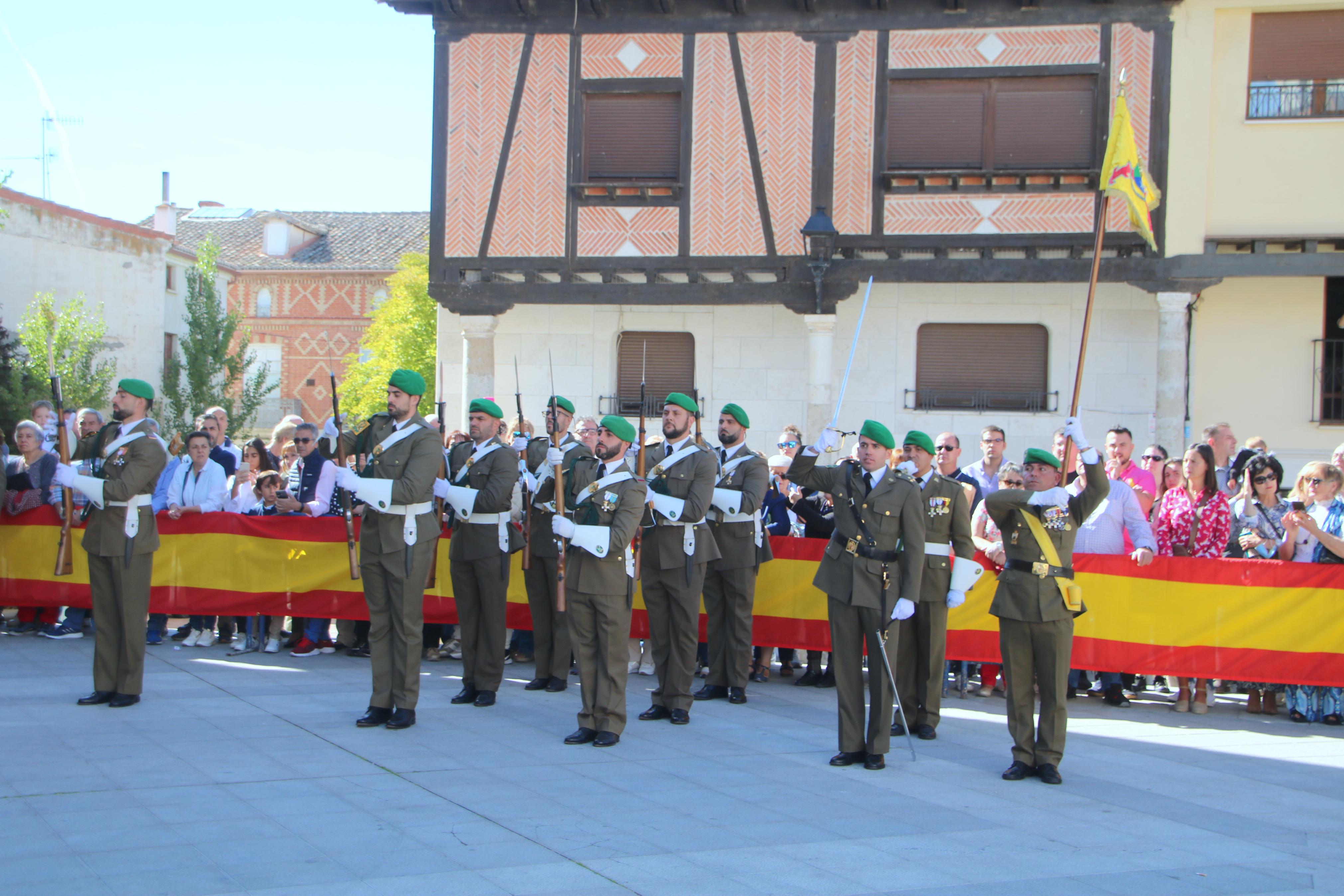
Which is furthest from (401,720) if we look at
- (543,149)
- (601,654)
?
(543,149)

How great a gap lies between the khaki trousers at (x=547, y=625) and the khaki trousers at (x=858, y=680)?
2756 mm

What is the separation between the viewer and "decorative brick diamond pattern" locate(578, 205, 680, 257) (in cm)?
1719

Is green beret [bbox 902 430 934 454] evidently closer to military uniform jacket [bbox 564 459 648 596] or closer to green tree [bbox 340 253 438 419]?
military uniform jacket [bbox 564 459 648 596]

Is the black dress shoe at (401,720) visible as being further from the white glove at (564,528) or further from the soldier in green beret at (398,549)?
the white glove at (564,528)

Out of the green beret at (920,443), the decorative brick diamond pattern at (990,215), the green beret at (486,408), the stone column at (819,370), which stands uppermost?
the decorative brick diamond pattern at (990,215)

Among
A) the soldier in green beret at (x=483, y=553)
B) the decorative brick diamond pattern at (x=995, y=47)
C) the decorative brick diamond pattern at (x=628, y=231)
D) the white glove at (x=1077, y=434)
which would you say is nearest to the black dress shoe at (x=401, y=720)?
the soldier in green beret at (x=483, y=553)

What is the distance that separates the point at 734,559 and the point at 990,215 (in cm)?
921

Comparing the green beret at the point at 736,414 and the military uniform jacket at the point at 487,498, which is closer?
the military uniform jacket at the point at 487,498

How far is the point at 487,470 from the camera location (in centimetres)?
874

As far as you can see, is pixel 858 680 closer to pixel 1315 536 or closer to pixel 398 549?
pixel 398 549

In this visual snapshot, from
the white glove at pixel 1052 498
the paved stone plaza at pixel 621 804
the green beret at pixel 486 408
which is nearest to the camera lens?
the paved stone plaza at pixel 621 804

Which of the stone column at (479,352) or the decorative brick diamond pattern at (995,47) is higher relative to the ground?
the decorative brick diamond pattern at (995,47)

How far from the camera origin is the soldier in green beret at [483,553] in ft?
28.3

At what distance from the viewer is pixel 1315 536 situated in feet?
29.8
